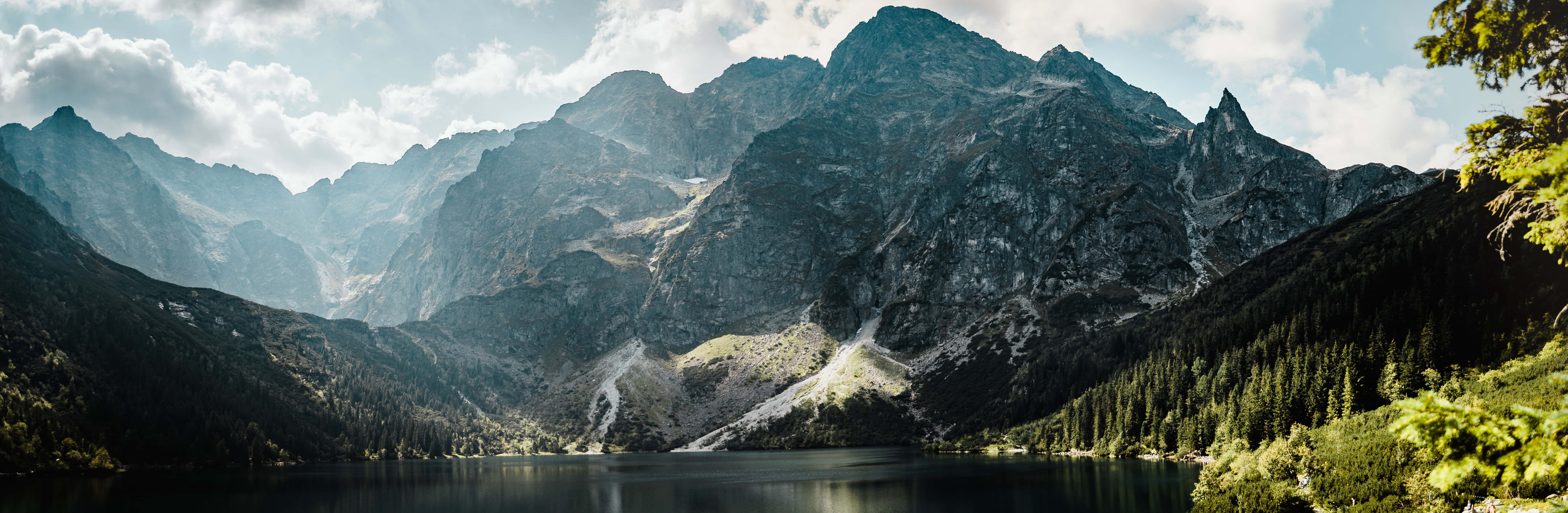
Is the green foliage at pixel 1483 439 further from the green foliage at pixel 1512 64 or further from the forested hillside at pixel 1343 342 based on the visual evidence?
the forested hillside at pixel 1343 342

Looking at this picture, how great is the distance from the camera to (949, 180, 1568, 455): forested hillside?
351ft

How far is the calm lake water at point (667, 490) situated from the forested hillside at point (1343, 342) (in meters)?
13.4

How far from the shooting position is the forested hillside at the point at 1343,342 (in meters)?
107

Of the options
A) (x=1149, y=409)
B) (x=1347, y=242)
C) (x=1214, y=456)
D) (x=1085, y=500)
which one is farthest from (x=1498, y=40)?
(x=1347, y=242)

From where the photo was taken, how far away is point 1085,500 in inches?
2948

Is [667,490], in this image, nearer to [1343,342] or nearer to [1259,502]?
[1259,502]

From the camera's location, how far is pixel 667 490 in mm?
108062

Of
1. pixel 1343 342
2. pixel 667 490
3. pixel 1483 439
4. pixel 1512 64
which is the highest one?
pixel 1512 64

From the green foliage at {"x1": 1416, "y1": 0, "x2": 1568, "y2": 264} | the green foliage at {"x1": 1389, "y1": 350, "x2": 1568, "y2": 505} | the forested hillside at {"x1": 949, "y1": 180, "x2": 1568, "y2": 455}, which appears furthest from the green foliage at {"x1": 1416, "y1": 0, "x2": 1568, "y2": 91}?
the forested hillside at {"x1": 949, "y1": 180, "x2": 1568, "y2": 455}

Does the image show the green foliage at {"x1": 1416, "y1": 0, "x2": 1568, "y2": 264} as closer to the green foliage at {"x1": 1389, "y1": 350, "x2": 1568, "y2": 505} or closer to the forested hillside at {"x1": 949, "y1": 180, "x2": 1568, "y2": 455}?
the green foliage at {"x1": 1389, "y1": 350, "x2": 1568, "y2": 505}

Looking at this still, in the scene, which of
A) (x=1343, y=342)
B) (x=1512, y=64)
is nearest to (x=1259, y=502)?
(x=1512, y=64)

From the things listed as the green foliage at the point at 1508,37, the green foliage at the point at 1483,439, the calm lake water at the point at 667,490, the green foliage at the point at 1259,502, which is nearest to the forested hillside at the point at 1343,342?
the calm lake water at the point at 667,490

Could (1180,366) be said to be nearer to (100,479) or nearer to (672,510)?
(672,510)

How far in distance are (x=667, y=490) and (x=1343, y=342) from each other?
11264 centimetres
